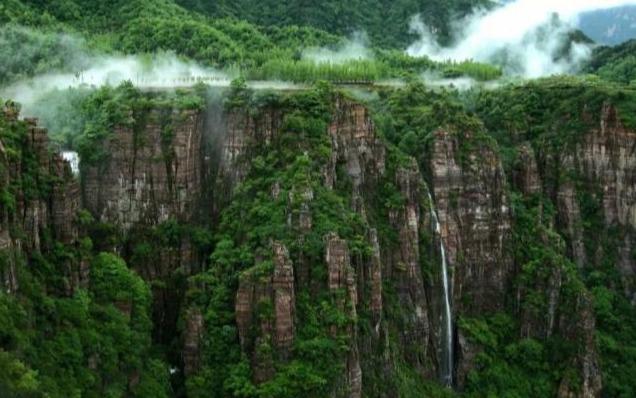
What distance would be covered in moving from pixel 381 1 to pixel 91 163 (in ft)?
209

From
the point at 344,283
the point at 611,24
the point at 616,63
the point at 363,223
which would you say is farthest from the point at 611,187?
the point at 611,24

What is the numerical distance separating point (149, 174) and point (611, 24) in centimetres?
9102

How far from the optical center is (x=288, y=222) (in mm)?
51938

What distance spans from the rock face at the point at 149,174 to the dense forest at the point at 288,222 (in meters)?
0.10

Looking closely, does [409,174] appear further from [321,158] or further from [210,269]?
[210,269]

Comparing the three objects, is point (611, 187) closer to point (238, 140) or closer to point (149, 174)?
point (238, 140)

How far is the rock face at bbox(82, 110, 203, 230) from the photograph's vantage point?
175 ft

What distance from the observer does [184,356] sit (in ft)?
162

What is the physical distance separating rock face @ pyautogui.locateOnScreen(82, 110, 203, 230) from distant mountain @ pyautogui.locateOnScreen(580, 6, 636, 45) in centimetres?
8476

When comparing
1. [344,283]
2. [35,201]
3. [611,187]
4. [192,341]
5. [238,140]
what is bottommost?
[192,341]

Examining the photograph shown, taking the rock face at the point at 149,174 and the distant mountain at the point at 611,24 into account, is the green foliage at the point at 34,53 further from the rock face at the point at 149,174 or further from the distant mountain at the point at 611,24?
the distant mountain at the point at 611,24

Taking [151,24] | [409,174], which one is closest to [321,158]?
[409,174]

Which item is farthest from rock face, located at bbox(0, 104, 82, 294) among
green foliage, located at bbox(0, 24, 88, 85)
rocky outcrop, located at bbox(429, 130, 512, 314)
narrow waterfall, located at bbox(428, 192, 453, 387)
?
rocky outcrop, located at bbox(429, 130, 512, 314)

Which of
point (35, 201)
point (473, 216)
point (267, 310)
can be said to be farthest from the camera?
point (473, 216)
